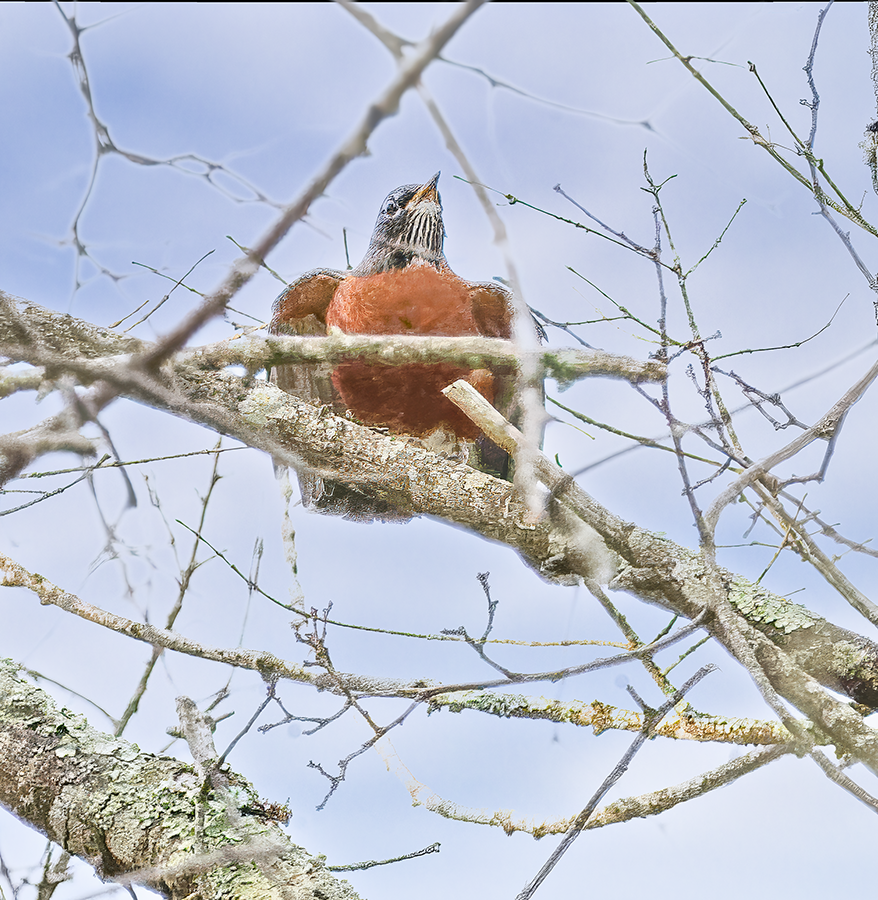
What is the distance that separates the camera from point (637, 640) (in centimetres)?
185

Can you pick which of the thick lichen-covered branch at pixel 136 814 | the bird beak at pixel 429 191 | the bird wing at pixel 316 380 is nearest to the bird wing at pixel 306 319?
the bird wing at pixel 316 380

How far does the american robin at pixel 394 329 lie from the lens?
9.04 feet

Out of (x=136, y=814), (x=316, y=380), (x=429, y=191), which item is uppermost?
(x=429, y=191)

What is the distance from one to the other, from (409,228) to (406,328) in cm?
84

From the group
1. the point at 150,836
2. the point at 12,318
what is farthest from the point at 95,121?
the point at 150,836

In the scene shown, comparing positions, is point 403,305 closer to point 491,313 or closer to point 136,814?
point 491,313

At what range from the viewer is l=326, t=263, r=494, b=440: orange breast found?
9.05 ft

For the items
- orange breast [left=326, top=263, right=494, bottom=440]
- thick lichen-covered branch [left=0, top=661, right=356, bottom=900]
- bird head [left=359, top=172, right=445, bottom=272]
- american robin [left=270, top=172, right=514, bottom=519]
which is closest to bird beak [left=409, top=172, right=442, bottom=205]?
bird head [left=359, top=172, right=445, bottom=272]

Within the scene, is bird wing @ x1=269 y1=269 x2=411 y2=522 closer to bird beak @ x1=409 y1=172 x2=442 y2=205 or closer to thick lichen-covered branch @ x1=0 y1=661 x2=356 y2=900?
bird beak @ x1=409 y1=172 x2=442 y2=205

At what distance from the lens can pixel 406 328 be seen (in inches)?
116

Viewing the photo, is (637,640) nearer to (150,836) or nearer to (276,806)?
(276,806)

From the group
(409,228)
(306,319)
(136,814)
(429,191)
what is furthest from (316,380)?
(136,814)

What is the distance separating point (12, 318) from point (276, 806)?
4.39ft

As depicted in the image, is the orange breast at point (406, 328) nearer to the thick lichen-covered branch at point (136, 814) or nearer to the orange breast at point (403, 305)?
the orange breast at point (403, 305)
